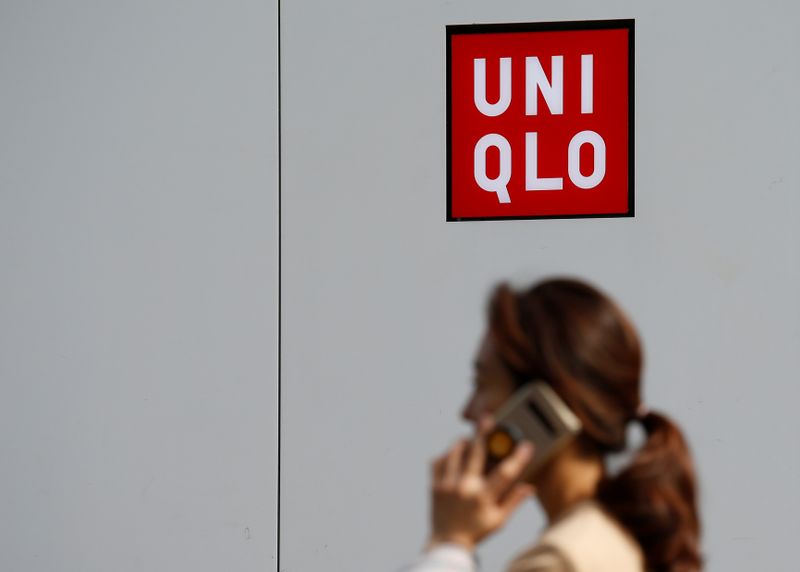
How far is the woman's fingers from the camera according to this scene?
131 cm

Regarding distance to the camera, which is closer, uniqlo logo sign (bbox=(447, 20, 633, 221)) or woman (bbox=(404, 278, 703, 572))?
woman (bbox=(404, 278, 703, 572))

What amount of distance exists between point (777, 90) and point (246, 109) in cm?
132

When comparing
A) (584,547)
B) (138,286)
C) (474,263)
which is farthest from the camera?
(138,286)

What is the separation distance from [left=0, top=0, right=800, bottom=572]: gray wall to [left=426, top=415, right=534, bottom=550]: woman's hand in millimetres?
1501

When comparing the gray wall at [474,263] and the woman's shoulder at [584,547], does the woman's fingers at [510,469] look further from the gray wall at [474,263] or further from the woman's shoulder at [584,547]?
the gray wall at [474,263]

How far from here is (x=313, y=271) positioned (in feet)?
9.55

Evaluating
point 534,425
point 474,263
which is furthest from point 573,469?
point 474,263

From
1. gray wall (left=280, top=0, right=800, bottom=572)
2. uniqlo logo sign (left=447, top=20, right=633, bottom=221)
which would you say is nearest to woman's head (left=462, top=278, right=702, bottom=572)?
gray wall (left=280, top=0, right=800, bottom=572)

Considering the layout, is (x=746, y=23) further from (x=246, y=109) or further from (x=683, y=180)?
(x=246, y=109)

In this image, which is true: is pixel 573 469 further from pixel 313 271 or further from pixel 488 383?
pixel 313 271

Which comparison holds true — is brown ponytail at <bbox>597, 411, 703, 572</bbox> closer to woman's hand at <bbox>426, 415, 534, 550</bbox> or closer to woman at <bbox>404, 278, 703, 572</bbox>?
woman at <bbox>404, 278, 703, 572</bbox>

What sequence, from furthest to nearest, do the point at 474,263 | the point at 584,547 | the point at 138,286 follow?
the point at 138,286, the point at 474,263, the point at 584,547

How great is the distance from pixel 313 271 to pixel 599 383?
1.65 metres

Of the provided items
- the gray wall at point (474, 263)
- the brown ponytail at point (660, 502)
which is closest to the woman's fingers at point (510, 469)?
the brown ponytail at point (660, 502)
